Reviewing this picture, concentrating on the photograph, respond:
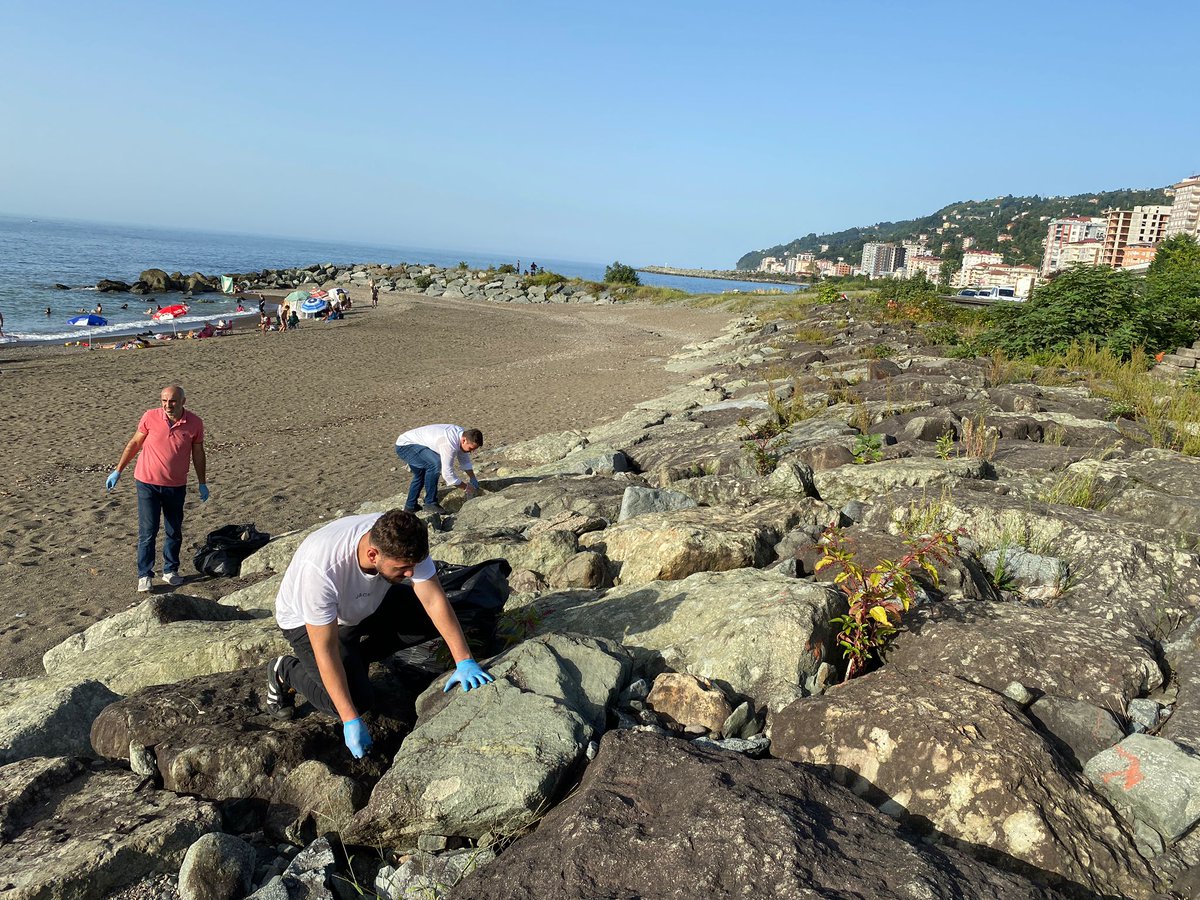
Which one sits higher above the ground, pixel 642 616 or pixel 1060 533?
pixel 1060 533

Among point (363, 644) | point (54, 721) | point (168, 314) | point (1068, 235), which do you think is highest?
point (1068, 235)

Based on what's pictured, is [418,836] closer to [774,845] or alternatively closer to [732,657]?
[774,845]

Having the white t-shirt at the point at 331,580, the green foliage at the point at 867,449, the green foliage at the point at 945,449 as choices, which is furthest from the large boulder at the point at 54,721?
the green foliage at the point at 945,449

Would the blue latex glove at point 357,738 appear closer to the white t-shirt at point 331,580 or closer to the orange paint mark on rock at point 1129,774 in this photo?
the white t-shirt at point 331,580

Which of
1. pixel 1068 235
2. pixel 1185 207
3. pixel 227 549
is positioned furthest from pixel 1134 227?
pixel 227 549

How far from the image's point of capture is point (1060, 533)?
487cm

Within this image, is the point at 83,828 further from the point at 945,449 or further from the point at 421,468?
the point at 945,449

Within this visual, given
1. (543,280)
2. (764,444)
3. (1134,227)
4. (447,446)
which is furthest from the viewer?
(1134,227)

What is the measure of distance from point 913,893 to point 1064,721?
4.91 feet

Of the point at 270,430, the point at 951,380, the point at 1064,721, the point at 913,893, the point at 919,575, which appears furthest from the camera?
the point at 270,430

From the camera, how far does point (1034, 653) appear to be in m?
3.69

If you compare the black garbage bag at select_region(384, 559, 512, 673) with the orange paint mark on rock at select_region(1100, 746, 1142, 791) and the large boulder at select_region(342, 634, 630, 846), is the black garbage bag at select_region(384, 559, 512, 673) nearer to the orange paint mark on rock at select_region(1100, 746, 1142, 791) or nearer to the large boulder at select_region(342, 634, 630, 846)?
the large boulder at select_region(342, 634, 630, 846)

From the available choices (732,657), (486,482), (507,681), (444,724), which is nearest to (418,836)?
(444,724)

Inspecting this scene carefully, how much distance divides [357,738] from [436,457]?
5.40 meters
